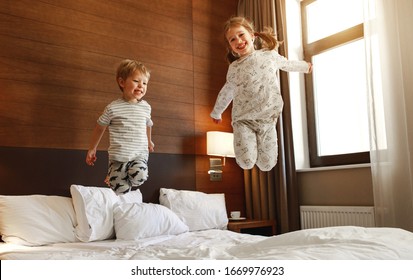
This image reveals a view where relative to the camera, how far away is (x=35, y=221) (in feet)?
8.39

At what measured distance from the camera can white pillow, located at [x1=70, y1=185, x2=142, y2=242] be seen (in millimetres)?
2662

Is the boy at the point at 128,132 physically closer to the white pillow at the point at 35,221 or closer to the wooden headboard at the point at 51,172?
the white pillow at the point at 35,221

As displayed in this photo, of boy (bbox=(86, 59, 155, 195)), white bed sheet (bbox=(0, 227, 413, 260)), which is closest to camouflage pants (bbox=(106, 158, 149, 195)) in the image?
boy (bbox=(86, 59, 155, 195))

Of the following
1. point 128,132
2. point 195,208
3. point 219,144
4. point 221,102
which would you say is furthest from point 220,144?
point 128,132

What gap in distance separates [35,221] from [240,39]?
5.60 ft

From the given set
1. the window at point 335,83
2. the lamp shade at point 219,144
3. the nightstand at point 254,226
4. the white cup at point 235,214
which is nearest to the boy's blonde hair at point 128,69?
the lamp shade at point 219,144

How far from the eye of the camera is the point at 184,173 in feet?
12.3

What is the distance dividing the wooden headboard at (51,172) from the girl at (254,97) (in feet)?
4.80

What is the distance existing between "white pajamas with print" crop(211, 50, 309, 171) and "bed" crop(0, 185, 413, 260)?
47cm

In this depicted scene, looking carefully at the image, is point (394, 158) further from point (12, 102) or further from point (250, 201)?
point (12, 102)

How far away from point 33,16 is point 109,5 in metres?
0.67

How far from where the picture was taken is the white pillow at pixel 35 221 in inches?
98.7

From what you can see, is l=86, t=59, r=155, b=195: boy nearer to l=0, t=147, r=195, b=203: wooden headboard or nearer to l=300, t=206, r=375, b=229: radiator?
l=0, t=147, r=195, b=203: wooden headboard

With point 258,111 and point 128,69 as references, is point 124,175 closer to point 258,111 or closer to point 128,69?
point 128,69
